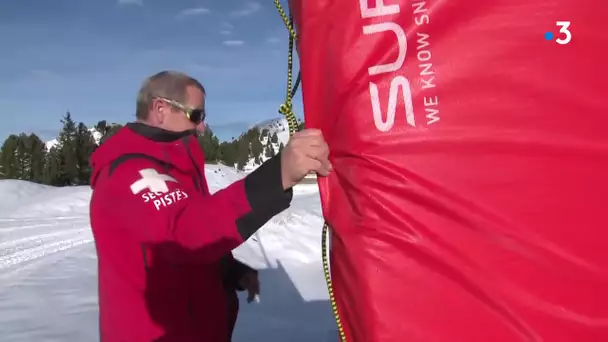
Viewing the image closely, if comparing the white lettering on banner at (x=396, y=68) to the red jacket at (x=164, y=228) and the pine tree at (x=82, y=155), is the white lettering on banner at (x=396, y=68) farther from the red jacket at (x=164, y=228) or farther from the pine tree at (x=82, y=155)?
the pine tree at (x=82, y=155)

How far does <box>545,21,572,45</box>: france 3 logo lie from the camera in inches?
54.4

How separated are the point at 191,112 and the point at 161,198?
1.45 feet

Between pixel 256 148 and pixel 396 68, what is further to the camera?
pixel 256 148

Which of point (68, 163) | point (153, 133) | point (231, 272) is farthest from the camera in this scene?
point (68, 163)

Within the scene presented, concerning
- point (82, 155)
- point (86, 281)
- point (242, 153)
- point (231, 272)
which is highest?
point (82, 155)

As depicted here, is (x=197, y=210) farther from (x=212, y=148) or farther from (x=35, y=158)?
(x=35, y=158)

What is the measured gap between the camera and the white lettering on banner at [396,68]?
1.38m

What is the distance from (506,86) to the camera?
1.39 m

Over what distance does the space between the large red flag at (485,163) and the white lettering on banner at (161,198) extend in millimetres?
552

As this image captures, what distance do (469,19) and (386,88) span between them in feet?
0.87

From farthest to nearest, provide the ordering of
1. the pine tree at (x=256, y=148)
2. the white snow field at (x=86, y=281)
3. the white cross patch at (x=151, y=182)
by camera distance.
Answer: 1. the pine tree at (x=256, y=148)
2. the white snow field at (x=86, y=281)
3. the white cross patch at (x=151, y=182)

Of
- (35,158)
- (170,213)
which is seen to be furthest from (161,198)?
(35,158)

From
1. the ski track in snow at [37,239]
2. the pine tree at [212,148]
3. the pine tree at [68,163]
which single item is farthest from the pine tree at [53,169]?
the ski track in snow at [37,239]

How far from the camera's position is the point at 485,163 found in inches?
54.6
